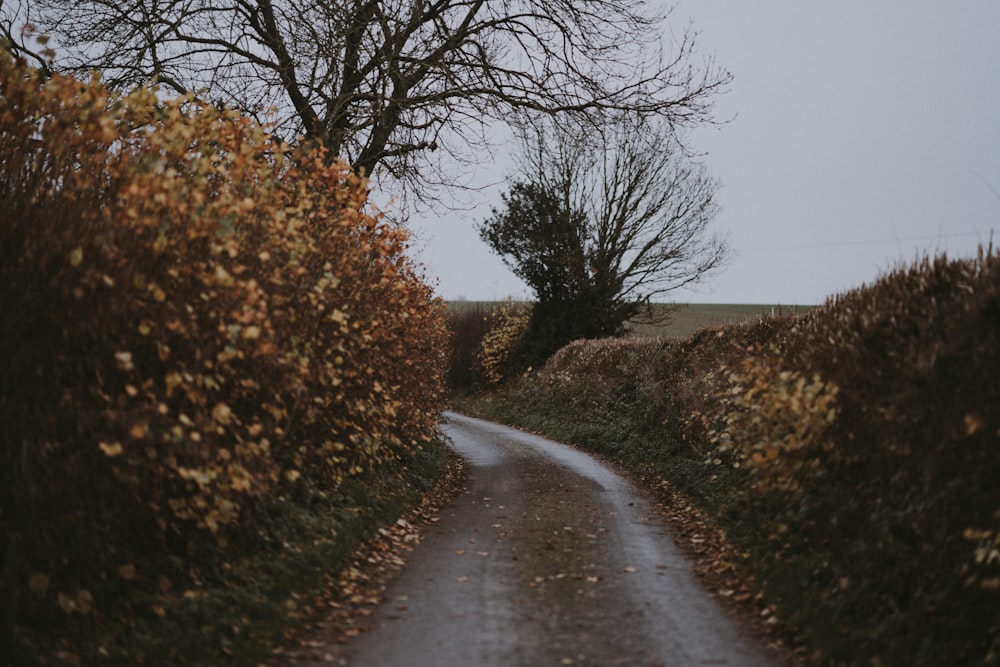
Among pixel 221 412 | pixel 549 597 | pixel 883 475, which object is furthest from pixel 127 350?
pixel 883 475

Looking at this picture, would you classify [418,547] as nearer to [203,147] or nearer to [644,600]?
[644,600]

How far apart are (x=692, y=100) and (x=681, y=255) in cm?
1546

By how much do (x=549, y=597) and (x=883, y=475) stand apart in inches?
130

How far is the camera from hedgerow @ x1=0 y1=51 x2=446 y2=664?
252 inches

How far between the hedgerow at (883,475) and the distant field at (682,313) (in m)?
6.18

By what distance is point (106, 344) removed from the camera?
6.68m

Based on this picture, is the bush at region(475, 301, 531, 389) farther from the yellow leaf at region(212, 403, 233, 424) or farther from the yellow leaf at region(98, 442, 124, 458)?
the yellow leaf at region(98, 442, 124, 458)

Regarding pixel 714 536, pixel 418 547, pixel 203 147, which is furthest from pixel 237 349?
pixel 714 536

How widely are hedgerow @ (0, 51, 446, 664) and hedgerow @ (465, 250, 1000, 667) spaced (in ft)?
16.6

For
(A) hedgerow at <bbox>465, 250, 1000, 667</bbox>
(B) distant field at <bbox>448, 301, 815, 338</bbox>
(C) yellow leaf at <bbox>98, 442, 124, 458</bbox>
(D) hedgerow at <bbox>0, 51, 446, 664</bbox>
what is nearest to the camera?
(C) yellow leaf at <bbox>98, 442, 124, 458</bbox>

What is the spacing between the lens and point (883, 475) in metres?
7.89

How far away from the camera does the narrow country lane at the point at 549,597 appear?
22.7 feet

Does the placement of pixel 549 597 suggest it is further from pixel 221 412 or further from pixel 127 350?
pixel 127 350

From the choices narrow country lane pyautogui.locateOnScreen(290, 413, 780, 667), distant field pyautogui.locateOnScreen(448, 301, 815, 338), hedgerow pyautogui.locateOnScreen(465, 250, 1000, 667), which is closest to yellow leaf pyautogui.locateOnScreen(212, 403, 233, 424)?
narrow country lane pyautogui.locateOnScreen(290, 413, 780, 667)
